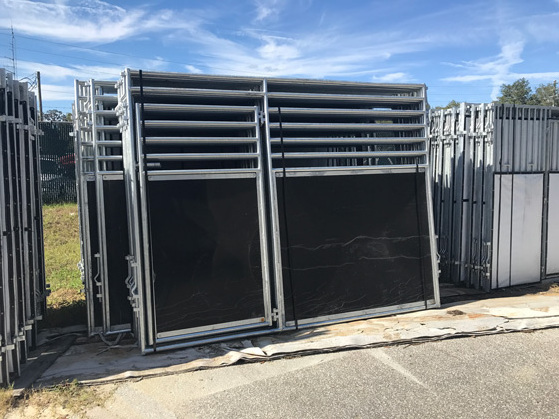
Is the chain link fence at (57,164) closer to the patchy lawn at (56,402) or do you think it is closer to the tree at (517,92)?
the patchy lawn at (56,402)

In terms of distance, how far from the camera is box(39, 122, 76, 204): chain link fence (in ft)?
49.0

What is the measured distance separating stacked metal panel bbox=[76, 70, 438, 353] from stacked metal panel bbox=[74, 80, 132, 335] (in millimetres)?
92

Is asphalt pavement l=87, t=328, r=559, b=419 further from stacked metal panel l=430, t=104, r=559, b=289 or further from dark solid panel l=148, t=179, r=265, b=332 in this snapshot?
stacked metal panel l=430, t=104, r=559, b=289

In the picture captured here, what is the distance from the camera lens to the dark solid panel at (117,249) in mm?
5234

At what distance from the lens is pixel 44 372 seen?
160 inches

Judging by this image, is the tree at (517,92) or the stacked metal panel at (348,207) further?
the tree at (517,92)

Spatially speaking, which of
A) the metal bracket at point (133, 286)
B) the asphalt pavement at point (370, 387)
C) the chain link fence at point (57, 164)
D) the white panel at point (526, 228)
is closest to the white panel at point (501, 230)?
the white panel at point (526, 228)

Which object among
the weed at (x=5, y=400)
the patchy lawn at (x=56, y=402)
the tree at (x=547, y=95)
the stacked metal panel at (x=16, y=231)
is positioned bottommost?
the patchy lawn at (x=56, y=402)

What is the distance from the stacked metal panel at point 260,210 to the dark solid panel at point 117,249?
20 centimetres

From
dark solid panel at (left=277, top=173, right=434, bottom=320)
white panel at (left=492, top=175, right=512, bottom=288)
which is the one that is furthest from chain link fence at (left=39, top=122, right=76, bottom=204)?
white panel at (left=492, top=175, right=512, bottom=288)

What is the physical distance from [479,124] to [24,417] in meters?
6.77

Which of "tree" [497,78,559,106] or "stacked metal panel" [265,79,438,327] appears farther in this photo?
"tree" [497,78,559,106]

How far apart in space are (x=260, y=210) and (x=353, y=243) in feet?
4.05

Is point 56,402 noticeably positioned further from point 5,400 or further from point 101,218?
point 101,218
